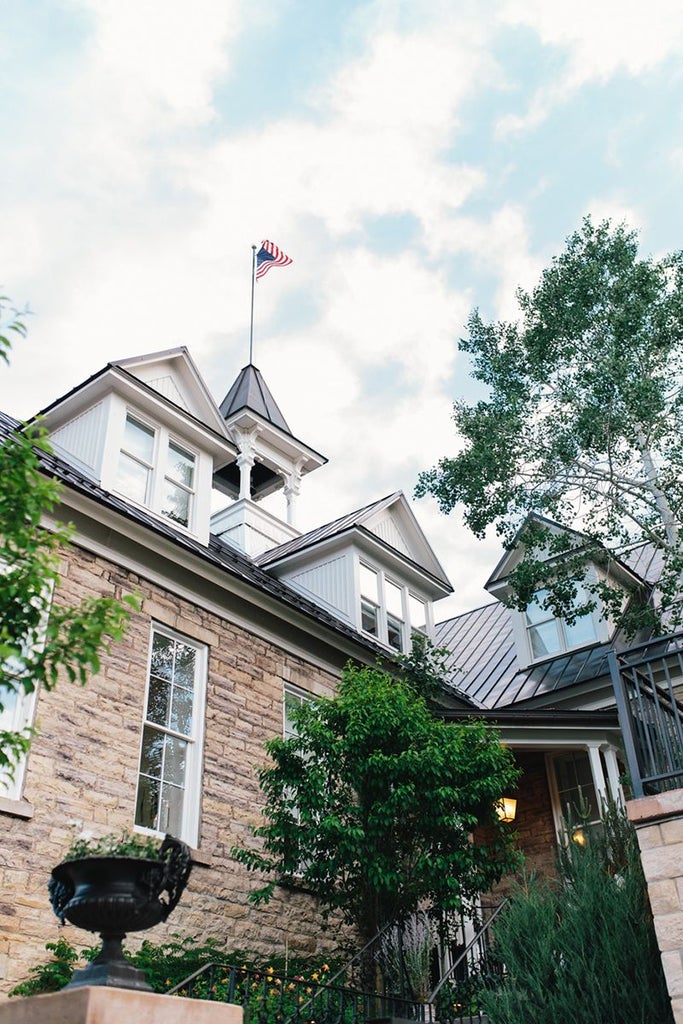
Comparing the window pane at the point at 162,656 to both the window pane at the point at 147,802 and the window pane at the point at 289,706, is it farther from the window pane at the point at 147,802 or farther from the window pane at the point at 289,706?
the window pane at the point at 289,706

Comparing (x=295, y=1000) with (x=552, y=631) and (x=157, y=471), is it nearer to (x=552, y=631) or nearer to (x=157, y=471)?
(x=157, y=471)

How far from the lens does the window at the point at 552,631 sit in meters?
17.4

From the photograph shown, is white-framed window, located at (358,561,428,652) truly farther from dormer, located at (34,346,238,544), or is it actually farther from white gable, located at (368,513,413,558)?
dormer, located at (34,346,238,544)

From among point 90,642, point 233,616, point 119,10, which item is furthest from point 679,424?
point 90,642

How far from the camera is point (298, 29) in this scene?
1178cm

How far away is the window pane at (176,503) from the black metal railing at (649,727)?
22.8 ft

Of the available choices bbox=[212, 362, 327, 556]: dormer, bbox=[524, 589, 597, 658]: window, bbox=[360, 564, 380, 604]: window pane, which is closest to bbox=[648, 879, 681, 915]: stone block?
bbox=[360, 564, 380, 604]: window pane

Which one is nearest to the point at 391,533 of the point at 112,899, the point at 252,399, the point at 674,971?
the point at 252,399

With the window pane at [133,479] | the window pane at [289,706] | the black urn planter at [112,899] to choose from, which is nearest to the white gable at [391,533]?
the window pane at [289,706]

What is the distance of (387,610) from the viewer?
629 inches

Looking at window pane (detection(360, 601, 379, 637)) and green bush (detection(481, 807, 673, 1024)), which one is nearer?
green bush (detection(481, 807, 673, 1024))

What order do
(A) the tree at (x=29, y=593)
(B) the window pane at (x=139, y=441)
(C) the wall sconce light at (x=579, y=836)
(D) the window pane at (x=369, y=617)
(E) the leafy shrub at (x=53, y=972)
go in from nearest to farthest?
(A) the tree at (x=29, y=593)
(E) the leafy shrub at (x=53, y=972)
(C) the wall sconce light at (x=579, y=836)
(B) the window pane at (x=139, y=441)
(D) the window pane at (x=369, y=617)

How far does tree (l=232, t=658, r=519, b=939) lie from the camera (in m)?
9.49

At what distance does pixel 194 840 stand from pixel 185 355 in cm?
690
